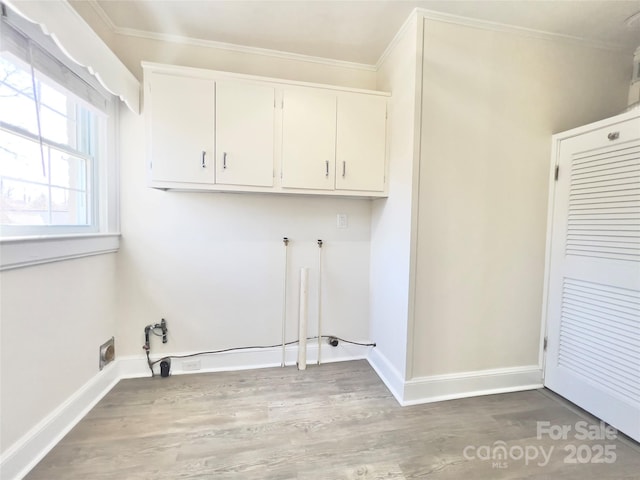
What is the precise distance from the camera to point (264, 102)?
190 cm

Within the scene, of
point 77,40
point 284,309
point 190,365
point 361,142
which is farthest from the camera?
point 284,309

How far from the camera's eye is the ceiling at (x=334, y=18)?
5.45ft

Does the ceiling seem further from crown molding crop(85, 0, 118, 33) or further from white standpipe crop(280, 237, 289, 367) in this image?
white standpipe crop(280, 237, 289, 367)

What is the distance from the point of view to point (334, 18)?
1.79 meters

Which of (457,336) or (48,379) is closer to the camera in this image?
(48,379)

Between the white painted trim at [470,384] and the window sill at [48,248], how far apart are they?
220 centimetres

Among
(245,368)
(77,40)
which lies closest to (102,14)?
(77,40)

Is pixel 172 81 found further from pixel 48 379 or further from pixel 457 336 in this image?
pixel 457 336

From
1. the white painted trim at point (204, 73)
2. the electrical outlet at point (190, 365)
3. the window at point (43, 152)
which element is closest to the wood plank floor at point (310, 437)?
the electrical outlet at point (190, 365)

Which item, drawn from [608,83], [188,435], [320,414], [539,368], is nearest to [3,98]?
[188,435]

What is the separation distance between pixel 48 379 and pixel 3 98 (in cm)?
139

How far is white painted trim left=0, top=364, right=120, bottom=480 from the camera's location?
1.22 meters

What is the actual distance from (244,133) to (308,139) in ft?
1.49

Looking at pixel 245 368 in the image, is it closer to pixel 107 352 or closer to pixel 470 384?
pixel 107 352
